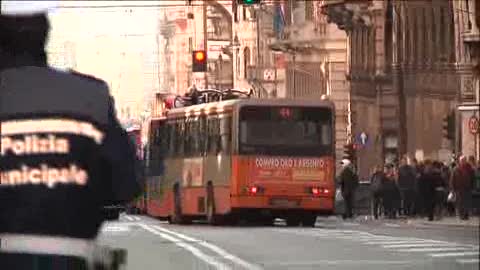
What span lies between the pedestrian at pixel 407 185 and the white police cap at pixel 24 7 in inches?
1248

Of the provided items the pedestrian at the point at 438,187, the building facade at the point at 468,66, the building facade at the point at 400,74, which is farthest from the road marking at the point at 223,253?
the building facade at the point at 400,74

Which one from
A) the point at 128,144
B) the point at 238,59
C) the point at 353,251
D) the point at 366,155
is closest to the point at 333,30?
the point at 238,59

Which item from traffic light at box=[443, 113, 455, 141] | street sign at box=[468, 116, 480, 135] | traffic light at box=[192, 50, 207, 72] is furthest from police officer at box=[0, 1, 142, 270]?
traffic light at box=[443, 113, 455, 141]

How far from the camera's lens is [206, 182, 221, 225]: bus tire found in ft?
104

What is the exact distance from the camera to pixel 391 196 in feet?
121

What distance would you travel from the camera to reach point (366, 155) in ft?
161

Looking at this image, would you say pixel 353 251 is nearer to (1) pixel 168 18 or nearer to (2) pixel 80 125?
(2) pixel 80 125

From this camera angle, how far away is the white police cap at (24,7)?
4.36 m

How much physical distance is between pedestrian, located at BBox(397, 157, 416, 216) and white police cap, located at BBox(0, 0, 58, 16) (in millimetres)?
31689

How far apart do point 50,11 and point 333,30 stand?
55.5m

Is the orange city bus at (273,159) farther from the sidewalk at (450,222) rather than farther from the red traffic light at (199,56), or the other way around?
the red traffic light at (199,56)

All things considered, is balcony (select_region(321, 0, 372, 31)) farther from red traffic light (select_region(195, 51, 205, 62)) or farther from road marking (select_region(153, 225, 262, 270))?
road marking (select_region(153, 225, 262, 270))

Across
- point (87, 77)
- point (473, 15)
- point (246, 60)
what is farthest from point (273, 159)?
point (246, 60)

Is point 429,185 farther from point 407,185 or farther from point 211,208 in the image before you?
point 211,208
